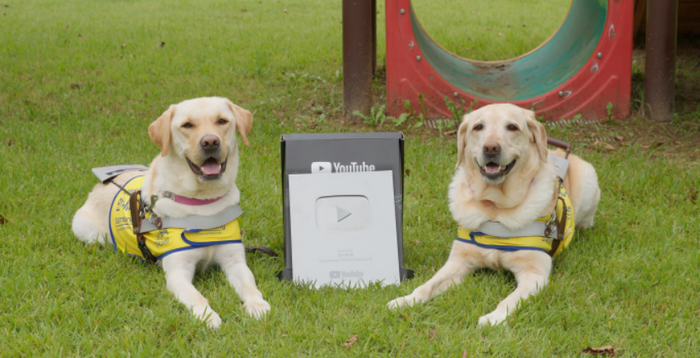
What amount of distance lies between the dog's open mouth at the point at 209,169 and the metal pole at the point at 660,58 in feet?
17.0

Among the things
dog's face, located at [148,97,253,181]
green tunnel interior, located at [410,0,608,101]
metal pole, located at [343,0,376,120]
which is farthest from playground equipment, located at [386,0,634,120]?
dog's face, located at [148,97,253,181]

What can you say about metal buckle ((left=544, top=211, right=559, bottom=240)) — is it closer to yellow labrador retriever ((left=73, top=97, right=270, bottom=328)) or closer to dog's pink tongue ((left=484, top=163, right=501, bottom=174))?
dog's pink tongue ((left=484, top=163, right=501, bottom=174))

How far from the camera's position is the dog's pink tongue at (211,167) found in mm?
3301

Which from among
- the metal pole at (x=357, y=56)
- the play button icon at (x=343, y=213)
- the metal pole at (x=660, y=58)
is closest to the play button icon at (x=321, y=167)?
the play button icon at (x=343, y=213)

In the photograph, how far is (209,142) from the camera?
3182mm

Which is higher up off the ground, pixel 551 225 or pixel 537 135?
pixel 537 135

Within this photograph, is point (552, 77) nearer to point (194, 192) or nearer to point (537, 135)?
point (537, 135)

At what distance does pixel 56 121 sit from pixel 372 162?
480cm

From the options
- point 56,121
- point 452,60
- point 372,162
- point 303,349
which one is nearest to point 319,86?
point 452,60

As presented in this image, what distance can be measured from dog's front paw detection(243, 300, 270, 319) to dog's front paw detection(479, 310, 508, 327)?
1104 mm

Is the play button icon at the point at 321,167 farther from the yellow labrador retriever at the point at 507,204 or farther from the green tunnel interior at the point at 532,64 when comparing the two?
the green tunnel interior at the point at 532,64

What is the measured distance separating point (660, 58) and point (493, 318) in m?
4.71

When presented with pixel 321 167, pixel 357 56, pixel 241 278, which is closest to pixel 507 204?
pixel 321 167

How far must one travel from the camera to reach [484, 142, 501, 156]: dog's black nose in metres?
3.25
